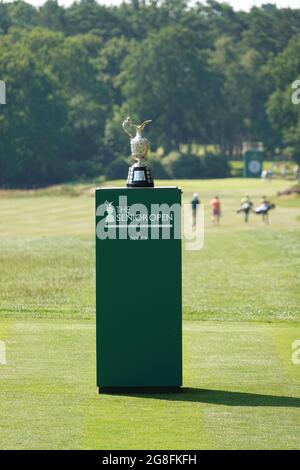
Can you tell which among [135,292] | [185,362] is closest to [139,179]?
[135,292]

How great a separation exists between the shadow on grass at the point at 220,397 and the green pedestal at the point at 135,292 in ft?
0.62

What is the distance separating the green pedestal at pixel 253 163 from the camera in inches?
4500

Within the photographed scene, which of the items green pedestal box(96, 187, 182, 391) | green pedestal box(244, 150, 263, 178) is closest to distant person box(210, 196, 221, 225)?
green pedestal box(96, 187, 182, 391)

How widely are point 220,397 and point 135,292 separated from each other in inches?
57.6

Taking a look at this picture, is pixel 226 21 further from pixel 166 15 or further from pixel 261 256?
pixel 261 256

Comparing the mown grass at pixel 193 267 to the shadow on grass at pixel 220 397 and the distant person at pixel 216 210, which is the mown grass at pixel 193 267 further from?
the shadow on grass at pixel 220 397

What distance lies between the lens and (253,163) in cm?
11462

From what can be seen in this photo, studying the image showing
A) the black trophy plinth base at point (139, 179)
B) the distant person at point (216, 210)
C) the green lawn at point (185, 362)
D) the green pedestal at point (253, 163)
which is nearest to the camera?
the green lawn at point (185, 362)

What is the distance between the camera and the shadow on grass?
648 inches

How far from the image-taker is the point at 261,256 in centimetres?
4381

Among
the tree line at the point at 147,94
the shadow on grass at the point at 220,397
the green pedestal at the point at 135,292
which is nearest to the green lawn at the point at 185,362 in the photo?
the shadow on grass at the point at 220,397

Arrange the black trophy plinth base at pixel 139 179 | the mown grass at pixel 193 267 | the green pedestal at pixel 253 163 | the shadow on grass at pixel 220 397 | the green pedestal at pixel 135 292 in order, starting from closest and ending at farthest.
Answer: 1. the shadow on grass at pixel 220 397
2. the green pedestal at pixel 135 292
3. the black trophy plinth base at pixel 139 179
4. the mown grass at pixel 193 267
5. the green pedestal at pixel 253 163

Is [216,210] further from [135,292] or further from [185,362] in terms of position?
[135,292]

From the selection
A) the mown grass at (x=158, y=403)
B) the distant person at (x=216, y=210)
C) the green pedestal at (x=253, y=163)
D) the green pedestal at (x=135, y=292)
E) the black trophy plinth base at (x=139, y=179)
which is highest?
the green pedestal at (x=253, y=163)
